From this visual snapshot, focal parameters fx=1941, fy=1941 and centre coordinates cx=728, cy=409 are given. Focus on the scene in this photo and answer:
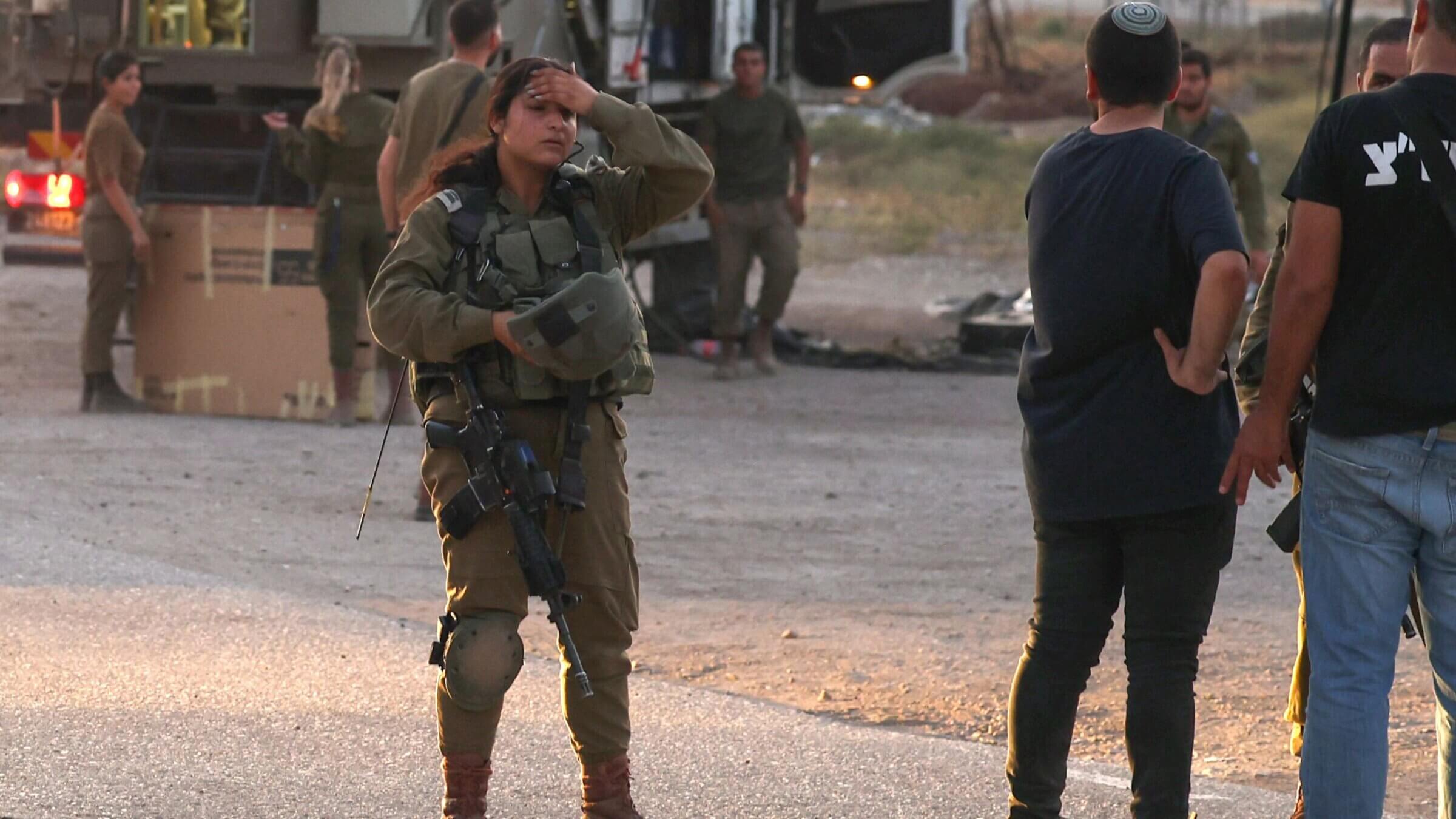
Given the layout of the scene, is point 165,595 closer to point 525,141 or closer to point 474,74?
point 474,74

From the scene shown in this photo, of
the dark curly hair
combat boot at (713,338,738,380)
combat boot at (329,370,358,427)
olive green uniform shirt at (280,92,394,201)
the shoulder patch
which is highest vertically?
the dark curly hair

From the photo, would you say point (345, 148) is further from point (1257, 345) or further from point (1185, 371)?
point (1185, 371)

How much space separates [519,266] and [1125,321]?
3.63ft

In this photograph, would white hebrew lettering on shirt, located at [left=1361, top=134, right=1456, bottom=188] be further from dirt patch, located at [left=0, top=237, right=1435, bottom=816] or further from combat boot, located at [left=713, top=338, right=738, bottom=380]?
combat boot, located at [left=713, top=338, right=738, bottom=380]

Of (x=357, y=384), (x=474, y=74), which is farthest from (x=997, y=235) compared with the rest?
(x=474, y=74)

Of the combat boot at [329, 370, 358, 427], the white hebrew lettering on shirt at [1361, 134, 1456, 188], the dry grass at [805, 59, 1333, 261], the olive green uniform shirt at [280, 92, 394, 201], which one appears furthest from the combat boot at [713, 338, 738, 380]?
the dry grass at [805, 59, 1333, 261]

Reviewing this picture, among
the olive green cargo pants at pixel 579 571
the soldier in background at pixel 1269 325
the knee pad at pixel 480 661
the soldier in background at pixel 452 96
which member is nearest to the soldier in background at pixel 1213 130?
the soldier in background at pixel 452 96

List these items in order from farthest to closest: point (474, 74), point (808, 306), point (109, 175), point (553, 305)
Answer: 1. point (808, 306)
2. point (109, 175)
3. point (474, 74)
4. point (553, 305)

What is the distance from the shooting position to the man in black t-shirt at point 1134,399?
→ 10.9 feet

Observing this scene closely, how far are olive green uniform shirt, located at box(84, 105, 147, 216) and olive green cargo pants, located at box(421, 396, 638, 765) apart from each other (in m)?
6.13

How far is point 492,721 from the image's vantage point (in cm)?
357

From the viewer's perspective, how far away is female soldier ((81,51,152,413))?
920cm

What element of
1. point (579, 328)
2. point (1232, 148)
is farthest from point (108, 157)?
point (579, 328)

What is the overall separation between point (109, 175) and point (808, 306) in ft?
26.8
